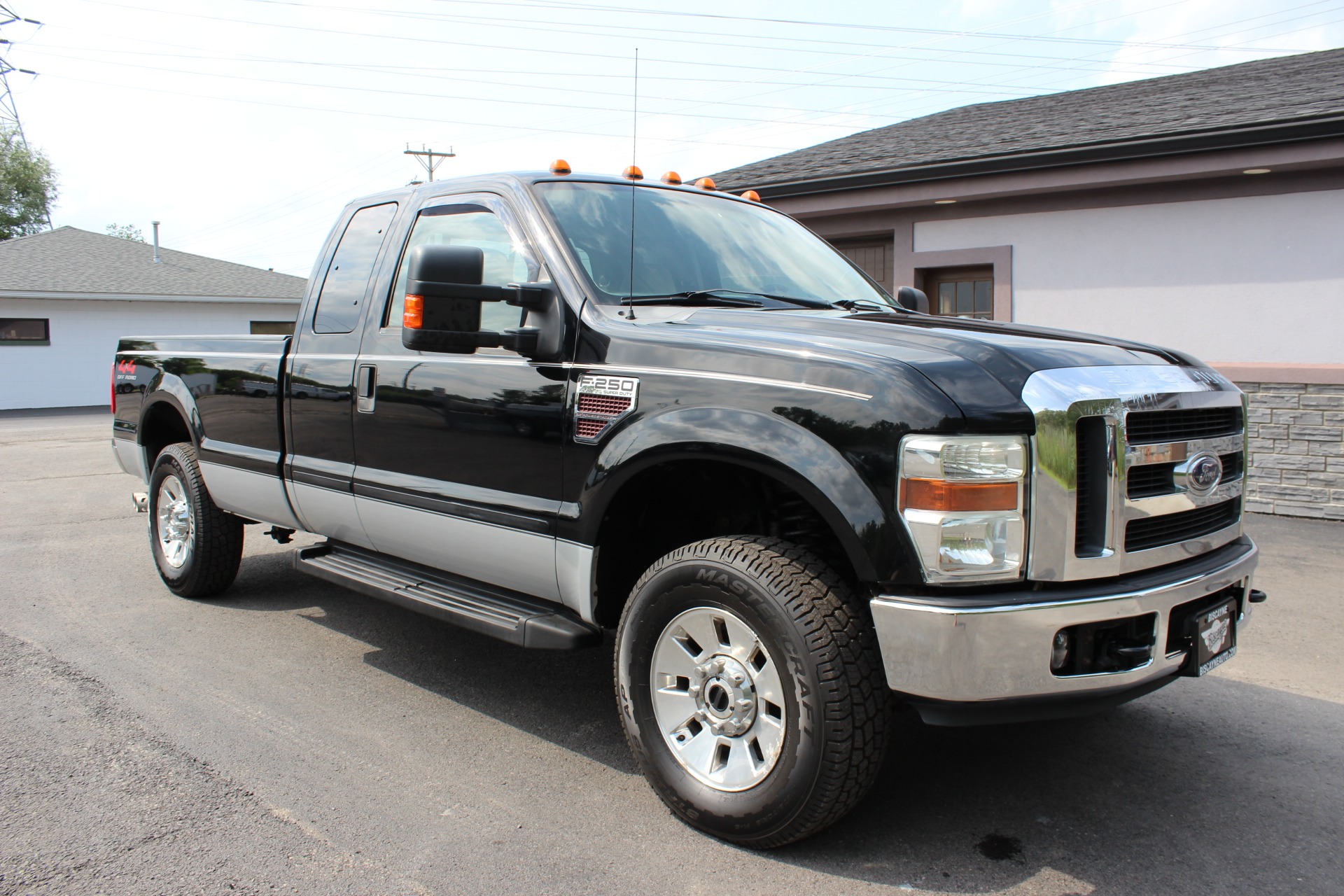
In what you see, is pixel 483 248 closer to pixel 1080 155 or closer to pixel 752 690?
pixel 752 690

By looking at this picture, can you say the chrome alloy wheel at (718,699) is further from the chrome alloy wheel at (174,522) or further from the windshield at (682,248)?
the chrome alloy wheel at (174,522)

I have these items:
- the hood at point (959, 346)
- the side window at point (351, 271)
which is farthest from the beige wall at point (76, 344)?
the hood at point (959, 346)

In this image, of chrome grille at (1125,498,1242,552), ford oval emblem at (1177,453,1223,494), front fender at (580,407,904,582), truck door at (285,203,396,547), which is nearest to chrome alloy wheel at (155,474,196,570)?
truck door at (285,203,396,547)

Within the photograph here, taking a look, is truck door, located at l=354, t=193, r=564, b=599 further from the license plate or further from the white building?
the white building

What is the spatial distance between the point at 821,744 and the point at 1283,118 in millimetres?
8112

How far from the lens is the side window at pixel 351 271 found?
4.63m

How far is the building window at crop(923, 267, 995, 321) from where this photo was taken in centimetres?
1080

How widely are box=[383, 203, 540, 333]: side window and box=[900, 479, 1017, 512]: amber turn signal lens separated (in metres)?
1.71

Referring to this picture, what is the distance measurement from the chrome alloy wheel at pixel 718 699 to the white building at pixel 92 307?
94.4 feet

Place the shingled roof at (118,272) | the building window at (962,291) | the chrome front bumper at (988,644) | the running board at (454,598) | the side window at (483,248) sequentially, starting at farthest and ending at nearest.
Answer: the shingled roof at (118,272) → the building window at (962,291) → the side window at (483,248) → the running board at (454,598) → the chrome front bumper at (988,644)

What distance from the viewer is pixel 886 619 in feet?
8.85

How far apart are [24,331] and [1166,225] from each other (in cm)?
2906

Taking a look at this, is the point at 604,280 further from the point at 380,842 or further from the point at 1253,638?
the point at 1253,638

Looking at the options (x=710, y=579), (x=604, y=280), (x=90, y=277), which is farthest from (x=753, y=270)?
(x=90, y=277)
